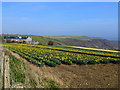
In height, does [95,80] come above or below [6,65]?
below

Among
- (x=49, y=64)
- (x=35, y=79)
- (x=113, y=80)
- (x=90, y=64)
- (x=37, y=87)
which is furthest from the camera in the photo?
(x=90, y=64)

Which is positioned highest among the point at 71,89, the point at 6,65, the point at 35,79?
the point at 6,65

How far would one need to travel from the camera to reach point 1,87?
4.24 meters

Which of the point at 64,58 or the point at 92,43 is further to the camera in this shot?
the point at 92,43

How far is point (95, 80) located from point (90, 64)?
3349mm

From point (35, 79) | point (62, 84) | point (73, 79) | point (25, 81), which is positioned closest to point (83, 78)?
point (73, 79)

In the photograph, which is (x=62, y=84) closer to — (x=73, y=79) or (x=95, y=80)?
(x=73, y=79)

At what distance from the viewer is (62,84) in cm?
675

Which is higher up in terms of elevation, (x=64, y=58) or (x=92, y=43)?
(x=64, y=58)

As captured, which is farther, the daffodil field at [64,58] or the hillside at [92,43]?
the hillside at [92,43]

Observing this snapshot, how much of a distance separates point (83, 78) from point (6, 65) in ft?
13.2

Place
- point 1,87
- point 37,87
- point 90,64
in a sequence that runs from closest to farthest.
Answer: point 1,87, point 37,87, point 90,64

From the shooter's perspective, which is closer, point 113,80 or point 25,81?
point 25,81

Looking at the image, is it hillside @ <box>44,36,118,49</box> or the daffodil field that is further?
hillside @ <box>44,36,118,49</box>
